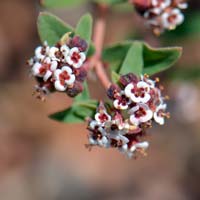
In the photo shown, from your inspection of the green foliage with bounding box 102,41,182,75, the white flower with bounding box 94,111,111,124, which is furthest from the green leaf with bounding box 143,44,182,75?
the white flower with bounding box 94,111,111,124

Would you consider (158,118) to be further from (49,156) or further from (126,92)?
(49,156)

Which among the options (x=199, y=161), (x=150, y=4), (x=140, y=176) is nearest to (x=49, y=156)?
(x=140, y=176)

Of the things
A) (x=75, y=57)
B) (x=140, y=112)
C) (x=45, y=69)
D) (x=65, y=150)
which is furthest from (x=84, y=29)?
(x=65, y=150)

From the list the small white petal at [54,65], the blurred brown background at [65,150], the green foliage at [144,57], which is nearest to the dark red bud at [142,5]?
the green foliage at [144,57]

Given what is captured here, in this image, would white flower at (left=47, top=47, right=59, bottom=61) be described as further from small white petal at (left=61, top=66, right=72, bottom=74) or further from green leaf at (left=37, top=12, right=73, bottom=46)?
green leaf at (left=37, top=12, right=73, bottom=46)

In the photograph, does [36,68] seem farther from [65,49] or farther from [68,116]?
[68,116]

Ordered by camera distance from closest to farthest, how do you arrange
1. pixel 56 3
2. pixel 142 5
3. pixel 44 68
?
pixel 44 68, pixel 142 5, pixel 56 3

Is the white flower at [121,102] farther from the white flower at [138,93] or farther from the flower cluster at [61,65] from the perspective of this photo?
the flower cluster at [61,65]
